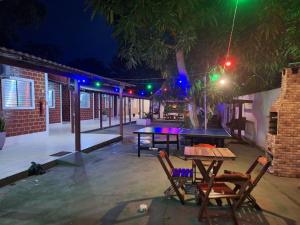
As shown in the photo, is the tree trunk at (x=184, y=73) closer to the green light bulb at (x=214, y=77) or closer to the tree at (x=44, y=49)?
the green light bulb at (x=214, y=77)

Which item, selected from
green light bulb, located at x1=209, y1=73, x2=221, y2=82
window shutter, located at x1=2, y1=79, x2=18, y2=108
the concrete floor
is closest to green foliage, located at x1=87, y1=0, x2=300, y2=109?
green light bulb, located at x1=209, y1=73, x2=221, y2=82

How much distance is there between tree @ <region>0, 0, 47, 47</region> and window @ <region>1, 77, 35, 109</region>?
13.4 feet

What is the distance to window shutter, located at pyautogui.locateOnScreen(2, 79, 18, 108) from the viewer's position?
905 cm

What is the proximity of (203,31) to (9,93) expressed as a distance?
7.00 meters

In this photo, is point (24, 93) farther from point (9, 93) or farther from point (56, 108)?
point (56, 108)

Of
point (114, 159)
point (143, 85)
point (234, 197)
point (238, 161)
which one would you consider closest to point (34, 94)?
point (114, 159)

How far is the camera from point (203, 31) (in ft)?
25.4

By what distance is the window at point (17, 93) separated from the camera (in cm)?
912

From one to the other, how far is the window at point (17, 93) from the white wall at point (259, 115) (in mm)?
8941

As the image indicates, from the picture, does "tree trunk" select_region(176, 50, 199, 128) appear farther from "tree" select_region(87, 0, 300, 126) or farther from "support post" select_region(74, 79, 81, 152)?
"support post" select_region(74, 79, 81, 152)

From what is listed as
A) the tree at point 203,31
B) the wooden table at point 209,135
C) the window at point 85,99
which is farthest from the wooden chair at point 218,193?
the window at point 85,99

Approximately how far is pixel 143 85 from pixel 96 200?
866 inches

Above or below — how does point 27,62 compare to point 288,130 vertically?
above

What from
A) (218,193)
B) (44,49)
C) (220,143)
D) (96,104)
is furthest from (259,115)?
(44,49)
